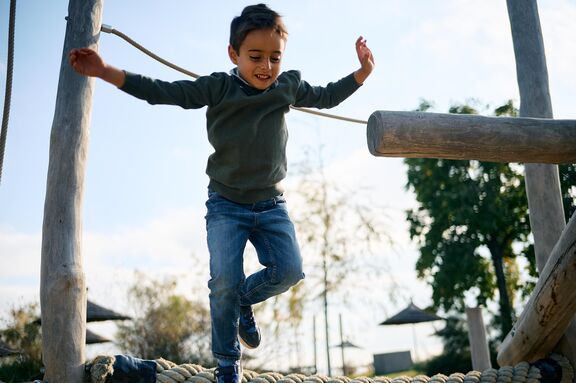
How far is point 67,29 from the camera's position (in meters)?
3.66

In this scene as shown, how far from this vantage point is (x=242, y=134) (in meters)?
3.04

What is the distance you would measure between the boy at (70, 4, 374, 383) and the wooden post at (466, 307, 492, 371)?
455 cm

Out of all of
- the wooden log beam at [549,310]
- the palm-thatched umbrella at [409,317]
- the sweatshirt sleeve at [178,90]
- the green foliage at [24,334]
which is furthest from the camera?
the palm-thatched umbrella at [409,317]

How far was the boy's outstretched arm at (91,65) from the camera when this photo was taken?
2.67m

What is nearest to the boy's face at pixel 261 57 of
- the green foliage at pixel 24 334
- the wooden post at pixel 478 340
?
the wooden post at pixel 478 340

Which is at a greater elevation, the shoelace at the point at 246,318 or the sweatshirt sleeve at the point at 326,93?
the sweatshirt sleeve at the point at 326,93

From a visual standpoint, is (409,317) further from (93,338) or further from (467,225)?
(93,338)

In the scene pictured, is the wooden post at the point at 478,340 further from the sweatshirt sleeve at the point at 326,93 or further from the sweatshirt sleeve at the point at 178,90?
the sweatshirt sleeve at the point at 178,90

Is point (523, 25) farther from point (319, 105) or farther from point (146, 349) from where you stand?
point (146, 349)

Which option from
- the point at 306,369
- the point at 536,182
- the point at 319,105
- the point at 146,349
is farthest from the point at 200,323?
the point at 319,105

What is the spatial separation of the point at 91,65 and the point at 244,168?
781 millimetres

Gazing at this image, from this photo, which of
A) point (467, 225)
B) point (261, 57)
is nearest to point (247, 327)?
point (261, 57)

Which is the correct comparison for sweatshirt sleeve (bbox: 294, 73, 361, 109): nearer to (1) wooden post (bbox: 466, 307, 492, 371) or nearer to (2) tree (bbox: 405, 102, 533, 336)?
(1) wooden post (bbox: 466, 307, 492, 371)

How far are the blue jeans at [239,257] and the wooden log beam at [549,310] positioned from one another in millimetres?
1368
